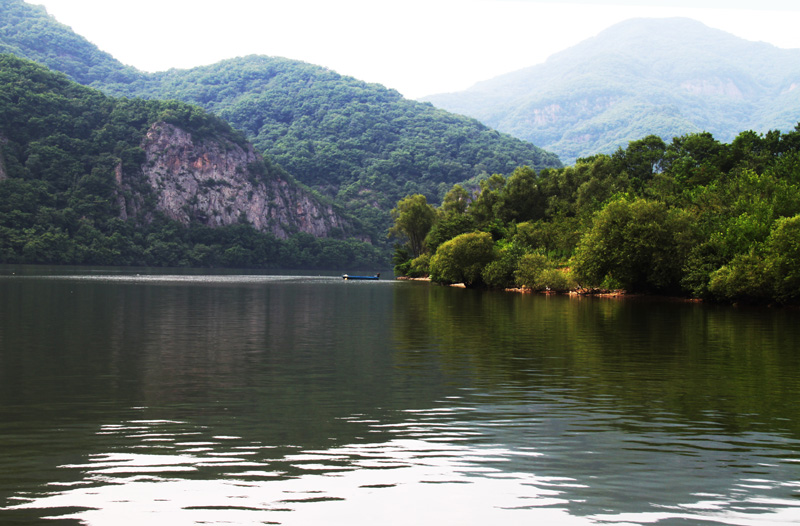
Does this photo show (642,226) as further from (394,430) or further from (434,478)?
(434,478)

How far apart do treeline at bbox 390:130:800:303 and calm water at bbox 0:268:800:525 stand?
39959mm

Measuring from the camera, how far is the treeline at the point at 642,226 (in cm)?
7656

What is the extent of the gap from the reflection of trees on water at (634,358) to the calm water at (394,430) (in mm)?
196

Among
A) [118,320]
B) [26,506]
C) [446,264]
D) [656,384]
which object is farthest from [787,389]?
[446,264]

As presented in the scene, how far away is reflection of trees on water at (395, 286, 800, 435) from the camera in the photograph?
21.8 m

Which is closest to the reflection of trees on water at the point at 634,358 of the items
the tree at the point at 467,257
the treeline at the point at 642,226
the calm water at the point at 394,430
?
the calm water at the point at 394,430

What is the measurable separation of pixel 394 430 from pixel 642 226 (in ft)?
243

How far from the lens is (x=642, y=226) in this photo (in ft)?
282

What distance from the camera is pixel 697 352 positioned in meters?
33.8

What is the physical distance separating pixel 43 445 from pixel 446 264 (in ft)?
359

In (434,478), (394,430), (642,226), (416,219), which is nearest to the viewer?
(434,478)

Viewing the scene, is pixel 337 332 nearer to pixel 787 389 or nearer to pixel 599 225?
pixel 787 389

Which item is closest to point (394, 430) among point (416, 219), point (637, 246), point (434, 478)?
point (434, 478)

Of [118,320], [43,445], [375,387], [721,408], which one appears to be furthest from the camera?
[118,320]
